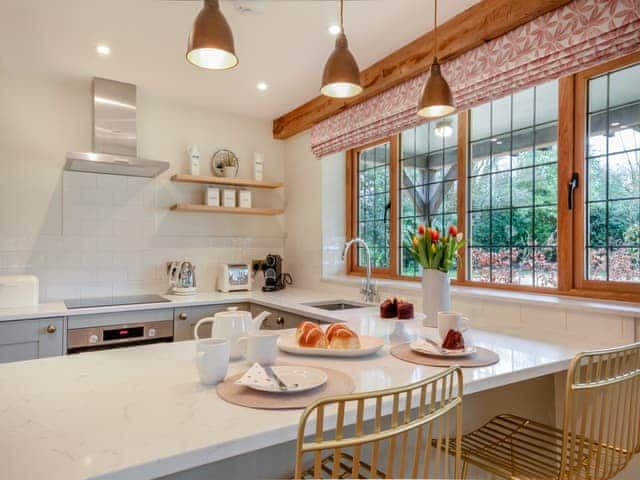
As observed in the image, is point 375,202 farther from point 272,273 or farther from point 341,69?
point 341,69

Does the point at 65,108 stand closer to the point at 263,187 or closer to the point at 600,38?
the point at 263,187

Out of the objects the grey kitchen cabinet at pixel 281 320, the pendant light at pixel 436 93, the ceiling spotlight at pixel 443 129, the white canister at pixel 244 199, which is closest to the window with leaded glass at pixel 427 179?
the ceiling spotlight at pixel 443 129

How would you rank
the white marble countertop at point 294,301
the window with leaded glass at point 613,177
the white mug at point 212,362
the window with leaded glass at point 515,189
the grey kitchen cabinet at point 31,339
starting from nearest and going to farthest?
the white mug at point 212,362 < the white marble countertop at point 294,301 < the window with leaded glass at point 613,177 < the window with leaded glass at point 515,189 < the grey kitchen cabinet at point 31,339

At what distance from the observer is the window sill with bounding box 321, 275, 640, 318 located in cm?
163

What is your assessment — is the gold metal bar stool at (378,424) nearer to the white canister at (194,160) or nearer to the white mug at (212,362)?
the white mug at (212,362)

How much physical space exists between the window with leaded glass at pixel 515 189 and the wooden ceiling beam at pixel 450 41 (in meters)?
0.40

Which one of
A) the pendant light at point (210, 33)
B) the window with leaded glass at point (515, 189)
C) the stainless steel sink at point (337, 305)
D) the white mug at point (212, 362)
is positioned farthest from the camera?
the stainless steel sink at point (337, 305)

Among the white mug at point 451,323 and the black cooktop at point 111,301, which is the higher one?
the white mug at point 451,323

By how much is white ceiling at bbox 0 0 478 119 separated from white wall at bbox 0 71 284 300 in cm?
28

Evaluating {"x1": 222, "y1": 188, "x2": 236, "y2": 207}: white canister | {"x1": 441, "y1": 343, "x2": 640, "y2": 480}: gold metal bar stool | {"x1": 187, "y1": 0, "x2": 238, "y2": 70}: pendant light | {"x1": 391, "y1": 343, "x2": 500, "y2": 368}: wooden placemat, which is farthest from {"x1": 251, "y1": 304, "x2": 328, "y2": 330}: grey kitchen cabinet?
{"x1": 187, "y1": 0, "x2": 238, "y2": 70}: pendant light

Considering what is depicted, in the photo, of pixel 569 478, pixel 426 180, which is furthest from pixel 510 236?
pixel 569 478

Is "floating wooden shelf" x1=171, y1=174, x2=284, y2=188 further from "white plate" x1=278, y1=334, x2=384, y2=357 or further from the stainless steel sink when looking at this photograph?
"white plate" x1=278, y1=334, x2=384, y2=357

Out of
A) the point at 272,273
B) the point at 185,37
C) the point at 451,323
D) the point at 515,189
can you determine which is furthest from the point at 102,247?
the point at 515,189

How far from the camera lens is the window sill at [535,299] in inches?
64.2
